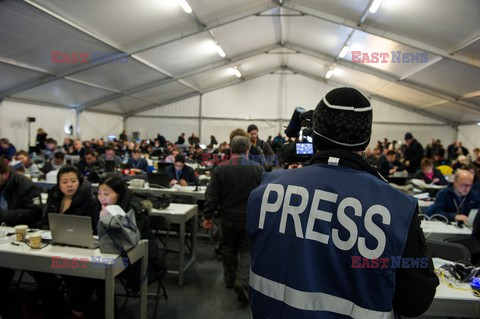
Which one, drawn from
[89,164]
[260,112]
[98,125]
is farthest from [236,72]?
[89,164]

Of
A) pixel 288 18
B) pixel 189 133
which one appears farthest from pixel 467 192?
pixel 189 133

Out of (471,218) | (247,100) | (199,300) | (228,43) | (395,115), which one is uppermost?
(228,43)

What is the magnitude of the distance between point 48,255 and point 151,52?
896cm

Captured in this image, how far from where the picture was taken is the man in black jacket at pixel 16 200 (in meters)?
2.94

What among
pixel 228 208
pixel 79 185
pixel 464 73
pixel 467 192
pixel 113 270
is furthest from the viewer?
pixel 464 73

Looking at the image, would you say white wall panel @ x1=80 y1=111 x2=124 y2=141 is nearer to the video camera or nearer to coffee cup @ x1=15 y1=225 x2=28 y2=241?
coffee cup @ x1=15 y1=225 x2=28 y2=241

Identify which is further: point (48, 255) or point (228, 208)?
point (228, 208)

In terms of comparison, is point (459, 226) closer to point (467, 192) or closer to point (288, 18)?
point (467, 192)

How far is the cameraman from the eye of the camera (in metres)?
0.93

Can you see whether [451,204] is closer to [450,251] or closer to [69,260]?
[450,251]

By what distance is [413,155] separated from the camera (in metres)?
7.55

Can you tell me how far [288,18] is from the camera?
32.9 feet

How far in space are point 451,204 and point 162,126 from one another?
1602cm

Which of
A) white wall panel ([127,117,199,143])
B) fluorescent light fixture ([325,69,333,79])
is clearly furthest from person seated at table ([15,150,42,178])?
fluorescent light fixture ([325,69,333,79])
